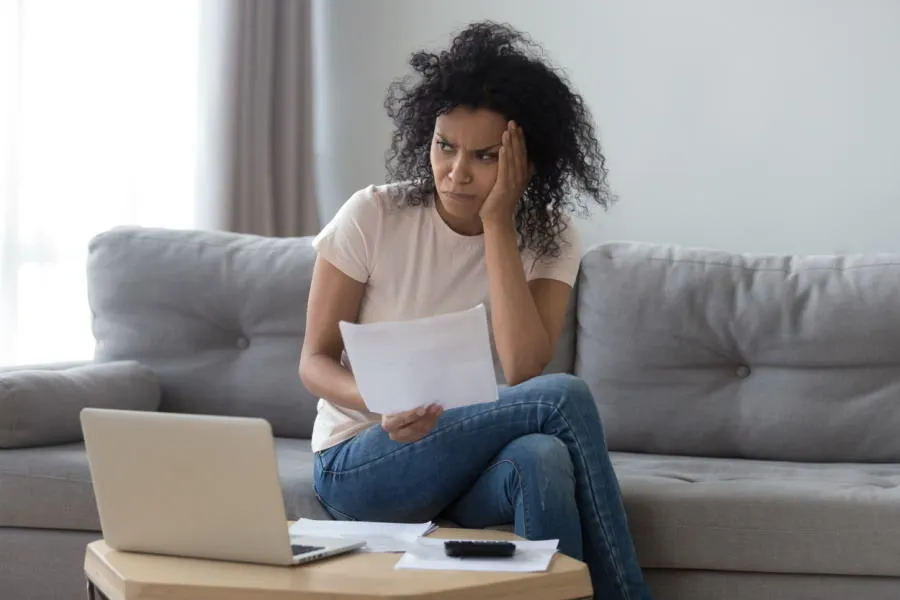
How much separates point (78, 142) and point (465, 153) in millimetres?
1463

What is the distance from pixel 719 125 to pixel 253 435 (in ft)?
6.63

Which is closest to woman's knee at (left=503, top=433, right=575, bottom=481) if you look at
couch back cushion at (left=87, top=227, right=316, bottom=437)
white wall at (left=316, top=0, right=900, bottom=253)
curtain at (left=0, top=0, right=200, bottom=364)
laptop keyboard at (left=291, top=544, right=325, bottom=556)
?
laptop keyboard at (left=291, top=544, right=325, bottom=556)

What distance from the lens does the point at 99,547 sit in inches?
59.0

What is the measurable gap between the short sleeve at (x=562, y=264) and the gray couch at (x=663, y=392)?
1.21ft

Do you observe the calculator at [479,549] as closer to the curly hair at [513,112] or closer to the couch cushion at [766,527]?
the couch cushion at [766,527]

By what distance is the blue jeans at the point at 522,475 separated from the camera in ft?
5.50

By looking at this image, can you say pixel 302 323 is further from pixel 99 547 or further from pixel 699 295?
pixel 99 547

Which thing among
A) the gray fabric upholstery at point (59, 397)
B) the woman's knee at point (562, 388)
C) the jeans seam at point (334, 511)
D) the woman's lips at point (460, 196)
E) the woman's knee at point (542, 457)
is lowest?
the jeans seam at point (334, 511)

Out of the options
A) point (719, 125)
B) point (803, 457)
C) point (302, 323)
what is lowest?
point (803, 457)

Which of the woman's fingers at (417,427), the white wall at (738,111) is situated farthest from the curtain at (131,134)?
the woman's fingers at (417,427)

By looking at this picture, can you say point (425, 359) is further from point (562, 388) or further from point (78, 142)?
point (78, 142)

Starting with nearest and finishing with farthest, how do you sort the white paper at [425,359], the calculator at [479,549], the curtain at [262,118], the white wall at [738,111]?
the calculator at [479,549]
the white paper at [425,359]
the white wall at [738,111]
the curtain at [262,118]

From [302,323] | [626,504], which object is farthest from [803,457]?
[302,323]

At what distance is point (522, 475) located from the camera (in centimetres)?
169
